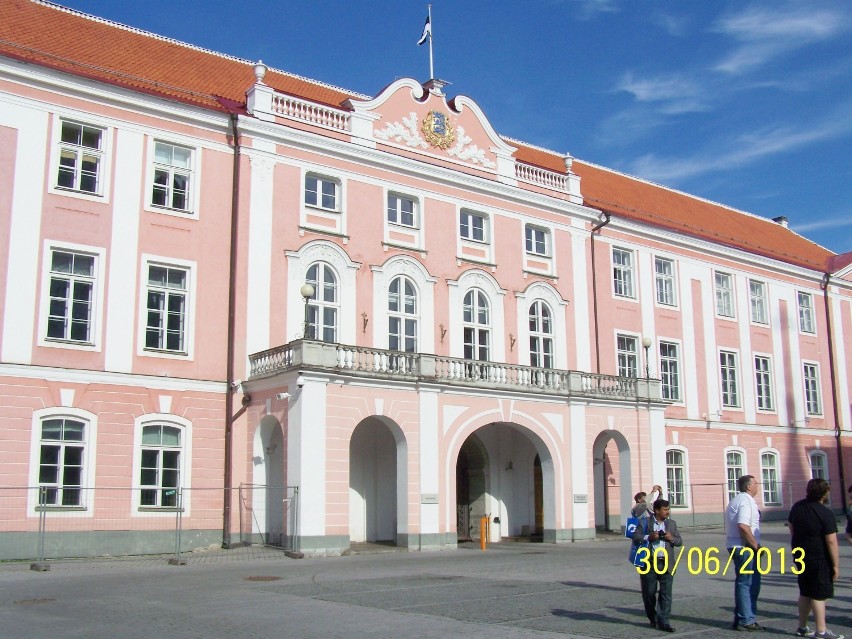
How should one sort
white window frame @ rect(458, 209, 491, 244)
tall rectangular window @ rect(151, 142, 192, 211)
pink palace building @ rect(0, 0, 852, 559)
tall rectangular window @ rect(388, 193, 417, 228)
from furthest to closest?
white window frame @ rect(458, 209, 491, 244) < tall rectangular window @ rect(388, 193, 417, 228) < tall rectangular window @ rect(151, 142, 192, 211) < pink palace building @ rect(0, 0, 852, 559)

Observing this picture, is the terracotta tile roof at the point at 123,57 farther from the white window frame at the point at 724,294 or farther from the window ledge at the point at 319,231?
the white window frame at the point at 724,294

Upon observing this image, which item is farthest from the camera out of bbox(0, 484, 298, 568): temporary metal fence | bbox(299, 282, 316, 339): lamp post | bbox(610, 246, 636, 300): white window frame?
bbox(610, 246, 636, 300): white window frame

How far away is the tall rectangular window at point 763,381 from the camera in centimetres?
3869

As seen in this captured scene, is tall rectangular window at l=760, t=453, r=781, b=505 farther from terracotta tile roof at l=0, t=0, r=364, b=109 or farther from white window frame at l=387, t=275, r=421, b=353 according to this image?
terracotta tile roof at l=0, t=0, r=364, b=109

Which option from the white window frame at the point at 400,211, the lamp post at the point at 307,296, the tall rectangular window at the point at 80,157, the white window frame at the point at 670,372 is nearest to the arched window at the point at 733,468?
the white window frame at the point at 670,372

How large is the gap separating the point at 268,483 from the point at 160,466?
9.13ft

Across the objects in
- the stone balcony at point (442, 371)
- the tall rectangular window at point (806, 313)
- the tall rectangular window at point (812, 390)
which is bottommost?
the stone balcony at point (442, 371)

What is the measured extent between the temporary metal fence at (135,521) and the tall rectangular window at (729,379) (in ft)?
65.9

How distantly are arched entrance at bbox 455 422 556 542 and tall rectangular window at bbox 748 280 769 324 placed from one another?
14.2 m

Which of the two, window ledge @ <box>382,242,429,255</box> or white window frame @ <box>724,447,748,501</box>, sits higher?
window ledge @ <box>382,242,429,255</box>

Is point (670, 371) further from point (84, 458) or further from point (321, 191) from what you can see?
point (84, 458)

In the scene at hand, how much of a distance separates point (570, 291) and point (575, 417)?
5.32 meters

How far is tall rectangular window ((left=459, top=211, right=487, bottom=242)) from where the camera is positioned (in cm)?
2994

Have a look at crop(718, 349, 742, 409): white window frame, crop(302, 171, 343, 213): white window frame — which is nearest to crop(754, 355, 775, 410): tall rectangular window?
crop(718, 349, 742, 409): white window frame
